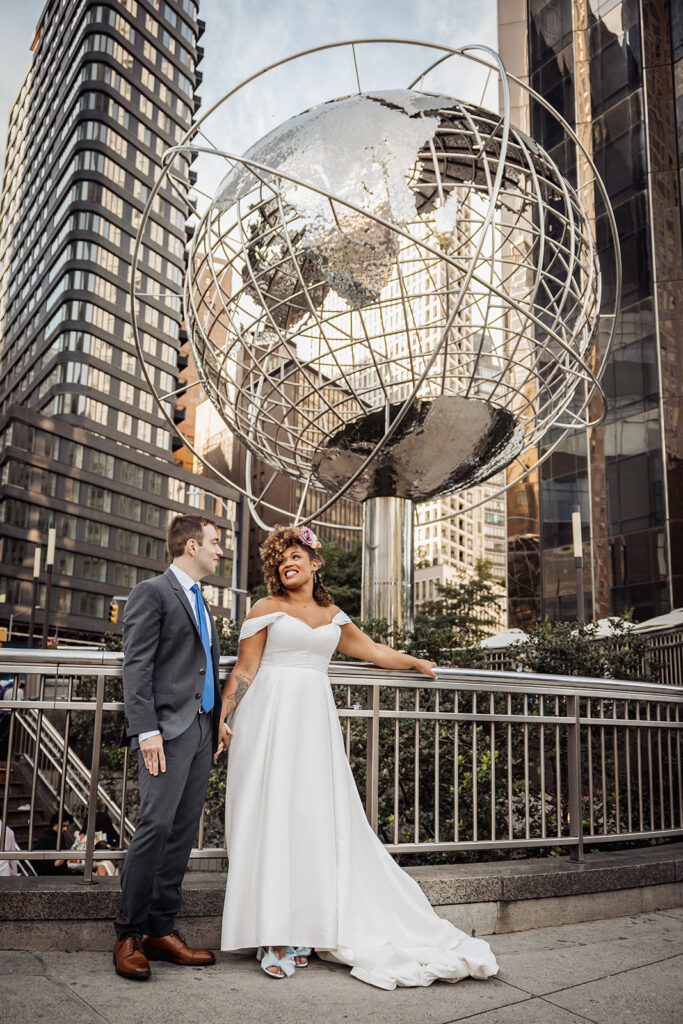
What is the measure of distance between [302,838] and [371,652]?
924 millimetres

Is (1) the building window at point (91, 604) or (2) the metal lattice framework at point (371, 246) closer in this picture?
(2) the metal lattice framework at point (371, 246)

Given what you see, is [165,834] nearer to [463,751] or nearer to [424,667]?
[424,667]

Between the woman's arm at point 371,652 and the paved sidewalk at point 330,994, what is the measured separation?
129 cm

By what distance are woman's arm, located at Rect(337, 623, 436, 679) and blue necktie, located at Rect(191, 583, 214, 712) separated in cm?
64

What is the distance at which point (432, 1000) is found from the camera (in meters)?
3.02

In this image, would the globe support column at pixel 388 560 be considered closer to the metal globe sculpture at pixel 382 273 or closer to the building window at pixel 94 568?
the metal globe sculpture at pixel 382 273

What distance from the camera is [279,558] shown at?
12.6ft

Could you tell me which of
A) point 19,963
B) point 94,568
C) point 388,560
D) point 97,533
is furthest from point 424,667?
point 97,533

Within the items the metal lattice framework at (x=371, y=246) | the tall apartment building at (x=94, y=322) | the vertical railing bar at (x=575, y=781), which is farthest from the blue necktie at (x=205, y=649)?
the tall apartment building at (x=94, y=322)

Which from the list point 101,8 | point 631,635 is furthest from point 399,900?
point 101,8

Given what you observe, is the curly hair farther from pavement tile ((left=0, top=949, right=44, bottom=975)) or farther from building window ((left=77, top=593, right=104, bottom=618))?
building window ((left=77, top=593, right=104, bottom=618))

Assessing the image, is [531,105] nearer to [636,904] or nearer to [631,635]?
[631,635]

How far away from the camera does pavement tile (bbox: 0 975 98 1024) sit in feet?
8.64

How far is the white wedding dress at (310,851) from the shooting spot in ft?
10.8
